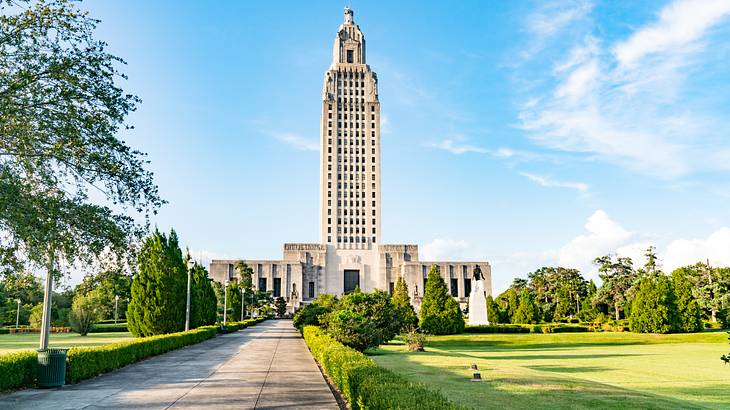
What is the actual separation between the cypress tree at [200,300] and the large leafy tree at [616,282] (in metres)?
48.3

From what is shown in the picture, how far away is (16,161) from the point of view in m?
11.2

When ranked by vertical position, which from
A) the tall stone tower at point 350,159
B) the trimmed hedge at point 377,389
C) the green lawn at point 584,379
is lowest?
the green lawn at point 584,379

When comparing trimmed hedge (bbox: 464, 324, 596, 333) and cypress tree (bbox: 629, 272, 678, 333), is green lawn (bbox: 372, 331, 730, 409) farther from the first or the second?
trimmed hedge (bbox: 464, 324, 596, 333)

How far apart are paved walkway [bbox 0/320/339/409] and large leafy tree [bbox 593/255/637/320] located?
198 ft

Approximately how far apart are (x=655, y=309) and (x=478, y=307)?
49.3 ft

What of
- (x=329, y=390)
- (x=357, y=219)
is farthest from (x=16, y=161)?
(x=357, y=219)

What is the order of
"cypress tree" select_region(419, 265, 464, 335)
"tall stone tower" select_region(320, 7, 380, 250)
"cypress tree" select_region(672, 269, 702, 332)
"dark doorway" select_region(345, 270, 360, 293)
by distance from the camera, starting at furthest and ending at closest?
"dark doorway" select_region(345, 270, 360, 293)
"tall stone tower" select_region(320, 7, 380, 250)
"cypress tree" select_region(672, 269, 702, 332)
"cypress tree" select_region(419, 265, 464, 335)

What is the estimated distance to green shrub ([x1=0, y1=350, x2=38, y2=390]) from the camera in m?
13.5

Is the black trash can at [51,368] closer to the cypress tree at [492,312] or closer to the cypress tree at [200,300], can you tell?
the cypress tree at [200,300]

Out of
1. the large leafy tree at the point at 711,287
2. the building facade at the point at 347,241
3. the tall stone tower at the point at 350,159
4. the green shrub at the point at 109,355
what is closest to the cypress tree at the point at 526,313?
the large leafy tree at the point at 711,287

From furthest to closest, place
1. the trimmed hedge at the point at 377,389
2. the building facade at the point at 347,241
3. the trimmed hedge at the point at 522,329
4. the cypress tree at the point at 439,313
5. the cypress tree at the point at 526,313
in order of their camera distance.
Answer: the building facade at the point at 347,241 → the cypress tree at the point at 526,313 → the trimmed hedge at the point at 522,329 → the cypress tree at the point at 439,313 → the trimmed hedge at the point at 377,389

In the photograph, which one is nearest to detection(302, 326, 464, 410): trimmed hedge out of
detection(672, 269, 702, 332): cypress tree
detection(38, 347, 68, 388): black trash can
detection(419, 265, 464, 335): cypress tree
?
detection(38, 347, 68, 388): black trash can

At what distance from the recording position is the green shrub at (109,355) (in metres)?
15.6

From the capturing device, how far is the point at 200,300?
4719 centimetres
